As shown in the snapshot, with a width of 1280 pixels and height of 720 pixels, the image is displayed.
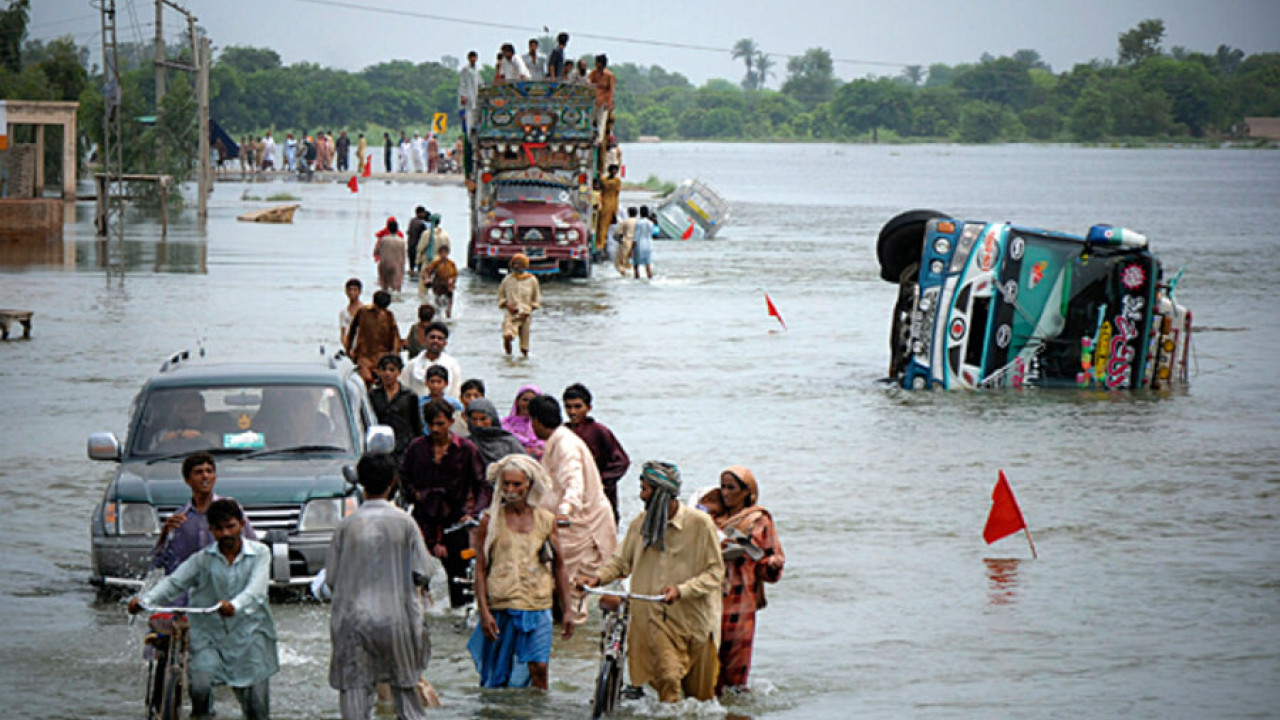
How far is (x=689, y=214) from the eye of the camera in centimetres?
5675

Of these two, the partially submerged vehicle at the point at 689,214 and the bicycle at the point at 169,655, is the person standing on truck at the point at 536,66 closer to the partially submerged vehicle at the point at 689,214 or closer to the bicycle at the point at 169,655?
the partially submerged vehicle at the point at 689,214

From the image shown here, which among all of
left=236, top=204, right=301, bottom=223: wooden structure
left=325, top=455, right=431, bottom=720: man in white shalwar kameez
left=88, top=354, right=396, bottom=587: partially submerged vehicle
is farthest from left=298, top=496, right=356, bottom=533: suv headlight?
left=236, top=204, right=301, bottom=223: wooden structure

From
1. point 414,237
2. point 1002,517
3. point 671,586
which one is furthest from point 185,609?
point 414,237

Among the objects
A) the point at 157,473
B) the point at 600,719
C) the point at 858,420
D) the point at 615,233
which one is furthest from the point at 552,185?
the point at 600,719

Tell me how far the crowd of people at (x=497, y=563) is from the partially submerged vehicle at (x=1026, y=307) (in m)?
12.4

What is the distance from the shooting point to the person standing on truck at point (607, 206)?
40.0m

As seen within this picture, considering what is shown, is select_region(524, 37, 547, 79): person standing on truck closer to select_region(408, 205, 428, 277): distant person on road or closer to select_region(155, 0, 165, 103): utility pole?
select_region(408, 205, 428, 277): distant person on road

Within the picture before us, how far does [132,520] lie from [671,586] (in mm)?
3907

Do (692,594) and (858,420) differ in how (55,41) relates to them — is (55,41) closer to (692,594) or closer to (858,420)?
(858,420)

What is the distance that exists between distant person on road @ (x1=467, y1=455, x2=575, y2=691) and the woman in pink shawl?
206cm

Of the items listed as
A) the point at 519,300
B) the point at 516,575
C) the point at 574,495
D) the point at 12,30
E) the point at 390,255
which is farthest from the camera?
the point at 12,30

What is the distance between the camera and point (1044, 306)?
76.4 ft

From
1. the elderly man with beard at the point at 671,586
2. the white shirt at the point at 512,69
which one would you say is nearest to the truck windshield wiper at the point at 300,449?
the elderly man with beard at the point at 671,586

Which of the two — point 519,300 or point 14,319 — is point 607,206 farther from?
point 14,319
